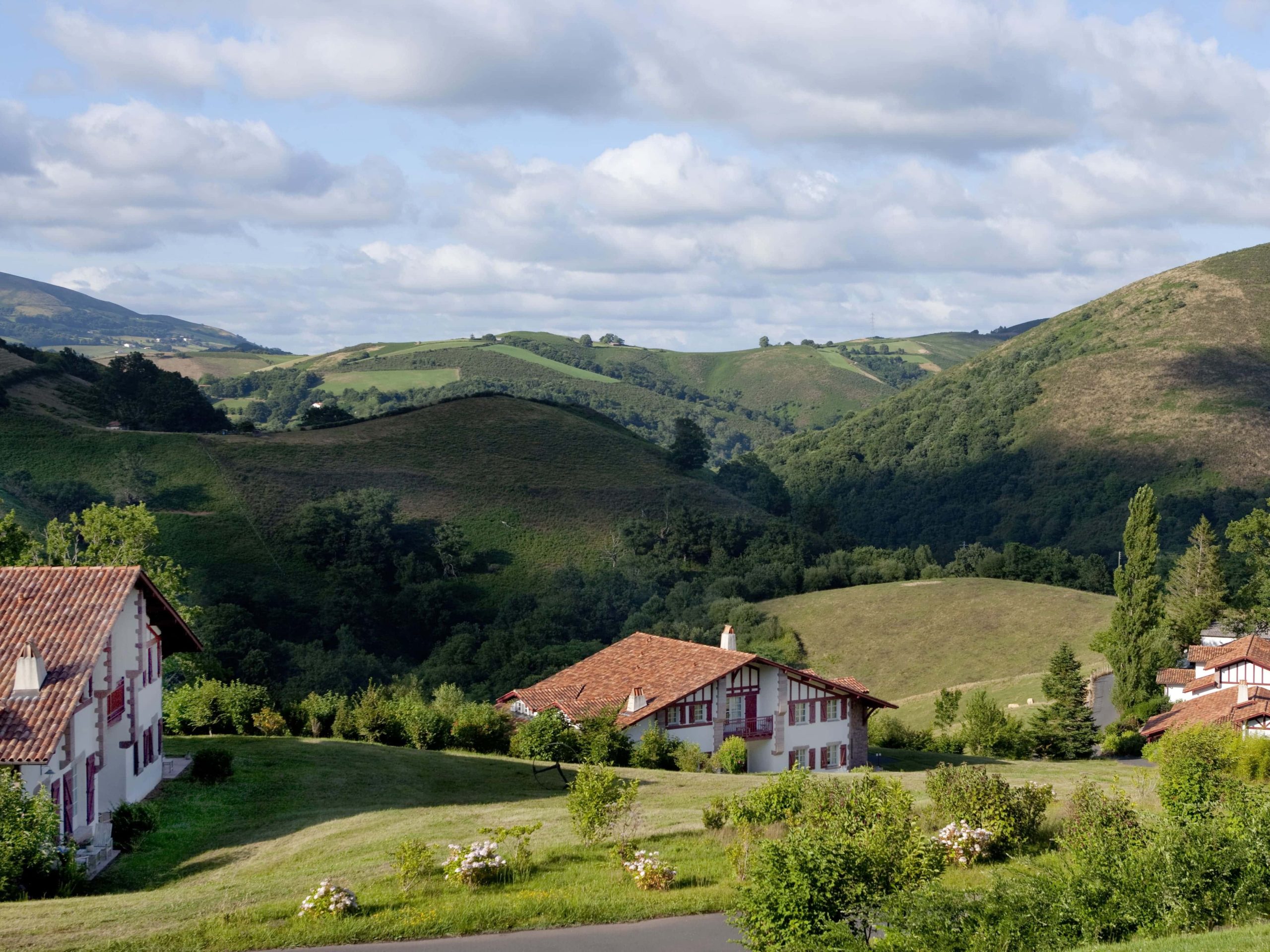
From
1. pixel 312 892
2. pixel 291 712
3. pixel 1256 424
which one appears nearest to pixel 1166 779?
pixel 312 892

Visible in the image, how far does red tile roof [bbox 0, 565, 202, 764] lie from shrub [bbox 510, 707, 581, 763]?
13.6m

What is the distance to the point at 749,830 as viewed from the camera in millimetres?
21000

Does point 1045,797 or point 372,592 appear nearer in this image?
point 1045,797

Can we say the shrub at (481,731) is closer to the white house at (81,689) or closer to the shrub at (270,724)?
the shrub at (270,724)

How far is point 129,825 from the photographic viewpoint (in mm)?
23281

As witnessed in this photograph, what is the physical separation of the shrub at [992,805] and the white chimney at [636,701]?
2191 centimetres

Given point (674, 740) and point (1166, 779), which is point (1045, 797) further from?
point (674, 740)

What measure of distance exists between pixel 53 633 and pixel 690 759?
2198cm

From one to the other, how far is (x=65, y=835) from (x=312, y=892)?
6.86m

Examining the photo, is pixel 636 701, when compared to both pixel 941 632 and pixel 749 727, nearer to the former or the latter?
pixel 749 727

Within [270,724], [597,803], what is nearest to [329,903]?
[597,803]

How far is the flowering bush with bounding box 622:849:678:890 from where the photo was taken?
18.7 metres

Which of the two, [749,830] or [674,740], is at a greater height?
[749,830]

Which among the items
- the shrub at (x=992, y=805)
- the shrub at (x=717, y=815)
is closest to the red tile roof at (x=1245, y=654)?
the shrub at (x=992, y=805)
